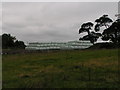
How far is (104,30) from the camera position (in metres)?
50.5

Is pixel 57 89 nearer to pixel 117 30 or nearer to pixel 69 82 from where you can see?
pixel 69 82

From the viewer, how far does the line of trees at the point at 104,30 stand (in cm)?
4742

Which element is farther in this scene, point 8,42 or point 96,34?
point 8,42

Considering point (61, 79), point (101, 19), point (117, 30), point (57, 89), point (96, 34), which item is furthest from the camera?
point (96, 34)

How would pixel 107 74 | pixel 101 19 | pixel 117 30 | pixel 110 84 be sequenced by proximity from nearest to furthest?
pixel 110 84 → pixel 107 74 → pixel 117 30 → pixel 101 19

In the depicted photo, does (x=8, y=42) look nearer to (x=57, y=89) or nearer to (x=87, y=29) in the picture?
(x=87, y=29)

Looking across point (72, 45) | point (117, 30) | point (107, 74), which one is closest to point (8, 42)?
point (72, 45)

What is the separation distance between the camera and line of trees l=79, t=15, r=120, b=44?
47425mm

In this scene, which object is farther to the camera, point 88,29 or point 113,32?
point 88,29

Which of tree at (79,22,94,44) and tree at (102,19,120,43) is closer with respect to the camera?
tree at (102,19,120,43)

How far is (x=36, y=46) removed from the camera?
54250mm

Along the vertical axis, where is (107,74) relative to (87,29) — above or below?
below

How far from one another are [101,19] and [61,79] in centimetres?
4337

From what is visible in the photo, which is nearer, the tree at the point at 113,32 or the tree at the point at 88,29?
the tree at the point at 113,32
